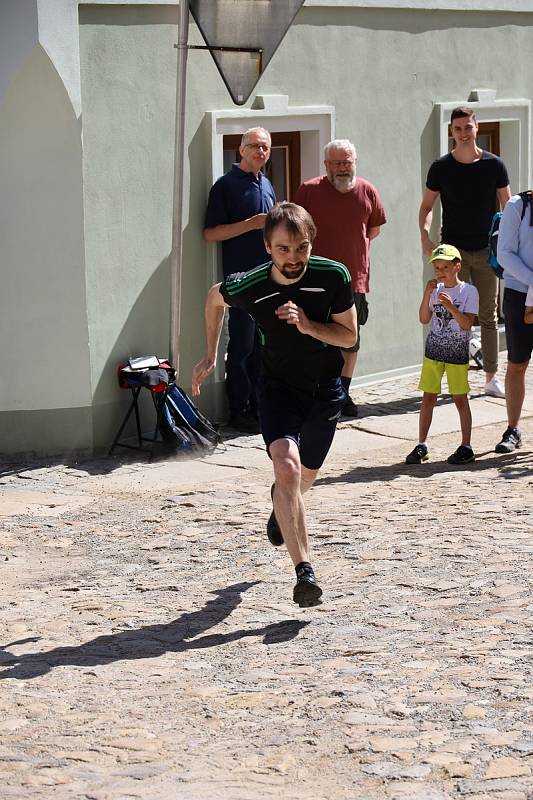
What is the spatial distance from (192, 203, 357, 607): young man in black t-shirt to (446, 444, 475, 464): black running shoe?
2.86m

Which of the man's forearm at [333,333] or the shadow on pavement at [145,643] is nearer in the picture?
the shadow on pavement at [145,643]

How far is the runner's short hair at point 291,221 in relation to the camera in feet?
22.1

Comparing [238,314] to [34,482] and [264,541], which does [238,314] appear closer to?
[34,482]

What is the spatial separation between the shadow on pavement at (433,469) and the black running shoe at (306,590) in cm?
286

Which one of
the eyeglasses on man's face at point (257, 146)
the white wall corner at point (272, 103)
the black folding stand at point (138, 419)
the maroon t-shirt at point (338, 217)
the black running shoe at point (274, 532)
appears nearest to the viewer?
the black running shoe at point (274, 532)

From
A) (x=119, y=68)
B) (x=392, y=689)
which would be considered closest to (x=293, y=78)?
(x=119, y=68)

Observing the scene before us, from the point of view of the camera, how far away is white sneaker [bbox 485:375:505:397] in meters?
12.4

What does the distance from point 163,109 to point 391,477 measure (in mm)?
3131

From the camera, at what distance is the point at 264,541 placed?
27.3 ft

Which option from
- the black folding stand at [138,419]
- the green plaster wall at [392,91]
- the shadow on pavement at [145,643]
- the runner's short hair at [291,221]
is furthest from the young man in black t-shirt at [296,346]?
the green plaster wall at [392,91]

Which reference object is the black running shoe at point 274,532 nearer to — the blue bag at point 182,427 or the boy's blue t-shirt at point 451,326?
the boy's blue t-shirt at point 451,326

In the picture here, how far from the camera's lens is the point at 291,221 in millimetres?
6719

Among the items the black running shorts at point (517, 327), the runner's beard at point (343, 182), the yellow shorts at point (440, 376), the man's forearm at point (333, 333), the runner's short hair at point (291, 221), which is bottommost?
the yellow shorts at point (440, 376)

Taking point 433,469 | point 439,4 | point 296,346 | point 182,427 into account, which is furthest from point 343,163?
point 296,346
